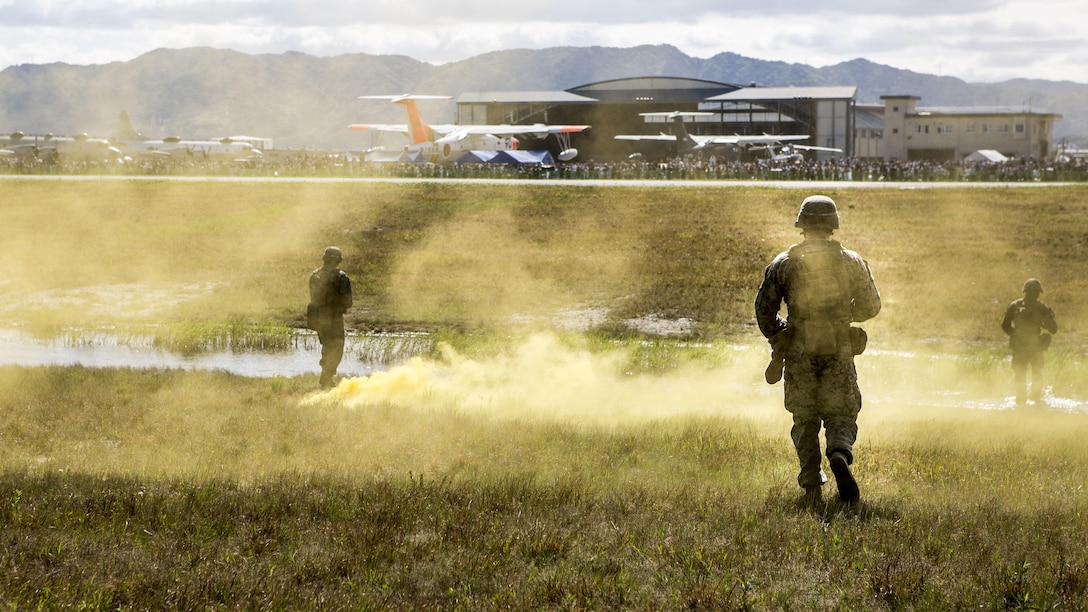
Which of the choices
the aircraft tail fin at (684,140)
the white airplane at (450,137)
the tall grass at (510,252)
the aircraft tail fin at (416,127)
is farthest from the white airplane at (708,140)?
the tall grass at (510,252)

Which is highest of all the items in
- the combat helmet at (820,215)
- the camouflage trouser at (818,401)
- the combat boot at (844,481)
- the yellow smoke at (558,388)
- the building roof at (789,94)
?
the building roof at (789,94)

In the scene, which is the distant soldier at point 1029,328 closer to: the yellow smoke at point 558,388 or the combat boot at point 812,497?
the yellow smoke at point 558,388

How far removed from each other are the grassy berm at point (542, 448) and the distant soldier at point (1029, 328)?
673 mm

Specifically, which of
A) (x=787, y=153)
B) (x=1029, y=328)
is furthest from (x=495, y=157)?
(x=1029, y=328)

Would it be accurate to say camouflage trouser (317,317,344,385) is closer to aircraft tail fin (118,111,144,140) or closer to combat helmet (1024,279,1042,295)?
combat helmet (1024,279,1042,295)

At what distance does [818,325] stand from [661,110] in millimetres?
110802

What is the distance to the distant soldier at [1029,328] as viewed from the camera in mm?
15109

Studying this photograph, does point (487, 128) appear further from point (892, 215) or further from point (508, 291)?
point (508, 291)

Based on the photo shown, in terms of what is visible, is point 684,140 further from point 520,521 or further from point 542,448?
point 520,521

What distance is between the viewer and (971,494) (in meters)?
8.70

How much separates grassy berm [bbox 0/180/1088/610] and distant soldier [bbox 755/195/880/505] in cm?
65

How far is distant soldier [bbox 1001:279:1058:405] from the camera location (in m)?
15.1

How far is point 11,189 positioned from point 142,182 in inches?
247

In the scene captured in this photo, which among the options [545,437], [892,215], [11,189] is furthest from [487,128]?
[545,437]
